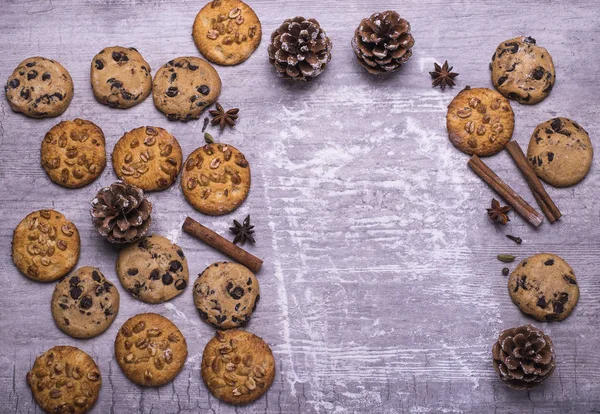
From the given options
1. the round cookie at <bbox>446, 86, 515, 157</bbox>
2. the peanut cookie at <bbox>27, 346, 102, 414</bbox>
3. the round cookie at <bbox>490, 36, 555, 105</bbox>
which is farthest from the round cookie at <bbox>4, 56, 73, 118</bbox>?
the round cookie at <bbox>490, 36, 555, 105</bbox>

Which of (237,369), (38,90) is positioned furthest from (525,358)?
(38,90)

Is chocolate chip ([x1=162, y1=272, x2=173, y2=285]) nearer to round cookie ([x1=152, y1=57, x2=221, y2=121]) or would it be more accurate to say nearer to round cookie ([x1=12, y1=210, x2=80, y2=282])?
round cookie ([x1=12, y1=210, x2=80, y2=282])

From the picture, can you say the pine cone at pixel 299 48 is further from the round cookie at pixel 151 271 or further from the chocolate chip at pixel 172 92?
the round cookie at pixel 151 271

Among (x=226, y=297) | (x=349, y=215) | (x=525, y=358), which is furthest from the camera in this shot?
(x=349, y=215)

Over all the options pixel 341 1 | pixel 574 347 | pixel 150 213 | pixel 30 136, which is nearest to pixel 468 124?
pixel 341 1

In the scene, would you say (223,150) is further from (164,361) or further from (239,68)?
(164,361)

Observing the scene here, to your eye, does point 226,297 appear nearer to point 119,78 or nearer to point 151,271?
point 151,271
